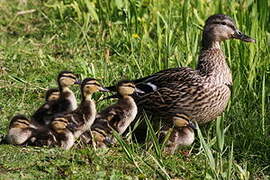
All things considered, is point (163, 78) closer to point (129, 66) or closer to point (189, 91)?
point (189, 91)

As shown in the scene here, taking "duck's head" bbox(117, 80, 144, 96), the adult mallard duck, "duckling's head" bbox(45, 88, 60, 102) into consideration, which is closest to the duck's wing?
the adult mallard duck

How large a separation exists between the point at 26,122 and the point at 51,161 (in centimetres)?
62

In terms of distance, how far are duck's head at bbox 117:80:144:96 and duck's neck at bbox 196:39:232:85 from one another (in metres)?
0.62

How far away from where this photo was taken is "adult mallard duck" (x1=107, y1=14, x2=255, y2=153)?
21.3ft

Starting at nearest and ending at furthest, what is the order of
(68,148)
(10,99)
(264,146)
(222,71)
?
(68,148)
(264,146)
(222,71)
(10,99)

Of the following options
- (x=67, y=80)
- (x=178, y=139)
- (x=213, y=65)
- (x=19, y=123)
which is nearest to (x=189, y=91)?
(x=213, y=65)

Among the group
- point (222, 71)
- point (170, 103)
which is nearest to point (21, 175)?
point (170, 103)

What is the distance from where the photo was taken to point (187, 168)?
5840 millimetres

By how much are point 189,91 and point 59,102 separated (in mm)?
1131

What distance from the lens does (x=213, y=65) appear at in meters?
6.76

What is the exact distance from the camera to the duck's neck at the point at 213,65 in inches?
262

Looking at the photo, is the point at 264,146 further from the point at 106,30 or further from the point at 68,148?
the point at 106,30

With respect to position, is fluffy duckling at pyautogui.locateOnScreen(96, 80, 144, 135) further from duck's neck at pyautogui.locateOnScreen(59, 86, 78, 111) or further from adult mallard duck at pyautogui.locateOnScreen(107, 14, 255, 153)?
duck's neck at pyautogui.locateOnScreen(59, 86, 78, 111)

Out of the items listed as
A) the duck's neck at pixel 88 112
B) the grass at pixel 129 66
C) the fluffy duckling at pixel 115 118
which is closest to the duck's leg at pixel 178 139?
the grass at pixel 129 66
